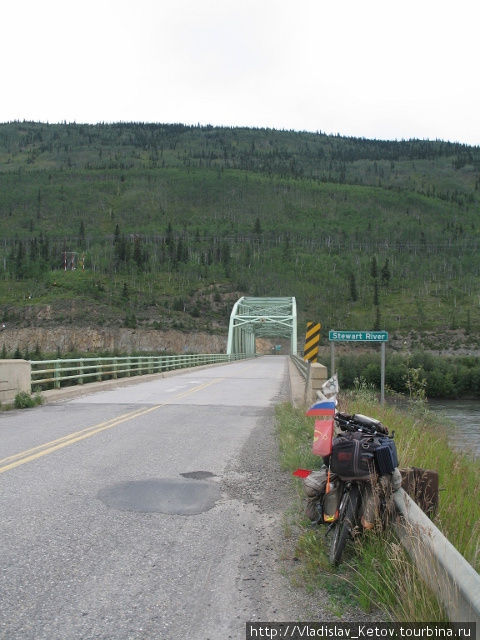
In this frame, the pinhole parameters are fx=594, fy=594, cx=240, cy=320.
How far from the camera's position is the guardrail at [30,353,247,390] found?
59.4 ft

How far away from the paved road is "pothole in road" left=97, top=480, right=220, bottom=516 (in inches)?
0.5

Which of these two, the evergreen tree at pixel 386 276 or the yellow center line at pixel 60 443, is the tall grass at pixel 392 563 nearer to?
the yellow center line at pixel 60 443

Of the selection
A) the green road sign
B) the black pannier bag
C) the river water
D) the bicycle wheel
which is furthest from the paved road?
the river water

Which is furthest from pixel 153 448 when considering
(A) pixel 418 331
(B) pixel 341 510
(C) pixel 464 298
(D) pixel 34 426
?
(C) pixel 464 298

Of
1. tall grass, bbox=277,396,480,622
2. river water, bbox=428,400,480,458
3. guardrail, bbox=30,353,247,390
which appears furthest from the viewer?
guardrail, bbox=30,353,247,390

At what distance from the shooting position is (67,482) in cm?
654

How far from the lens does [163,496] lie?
20.0 ft

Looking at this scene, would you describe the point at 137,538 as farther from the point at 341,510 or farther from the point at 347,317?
the point at 347,317

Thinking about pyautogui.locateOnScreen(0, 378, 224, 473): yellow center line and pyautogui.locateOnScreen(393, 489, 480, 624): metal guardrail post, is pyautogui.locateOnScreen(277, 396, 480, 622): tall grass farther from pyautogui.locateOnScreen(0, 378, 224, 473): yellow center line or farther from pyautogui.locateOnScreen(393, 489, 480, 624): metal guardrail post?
pyautogui.locateOnScreen(0, 378, 224, 473): yellow center line

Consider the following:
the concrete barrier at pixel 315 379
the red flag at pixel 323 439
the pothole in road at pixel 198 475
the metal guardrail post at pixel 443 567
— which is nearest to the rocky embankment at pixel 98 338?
the concrete barrier at pixel 315 379

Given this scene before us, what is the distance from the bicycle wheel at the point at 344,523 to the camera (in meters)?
4.01

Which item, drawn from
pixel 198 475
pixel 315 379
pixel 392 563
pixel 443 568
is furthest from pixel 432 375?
pixel 443 568

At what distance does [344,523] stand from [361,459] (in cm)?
46

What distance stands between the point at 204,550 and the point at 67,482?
2563 mm
